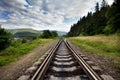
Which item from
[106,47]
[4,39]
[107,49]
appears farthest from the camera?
[4,39]

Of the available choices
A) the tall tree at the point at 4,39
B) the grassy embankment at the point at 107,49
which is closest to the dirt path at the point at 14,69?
the grassy embankment at the point at 107,49

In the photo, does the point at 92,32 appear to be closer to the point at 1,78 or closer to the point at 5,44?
the point at 5,44

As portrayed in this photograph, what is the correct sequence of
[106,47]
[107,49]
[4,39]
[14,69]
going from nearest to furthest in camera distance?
[14,69], [107,49], [106,47], [4,39]

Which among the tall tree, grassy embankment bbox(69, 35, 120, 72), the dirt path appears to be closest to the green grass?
grassy embankment bbox(69, 35, 120, 72)

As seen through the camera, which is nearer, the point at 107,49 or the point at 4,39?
the point at 107,49

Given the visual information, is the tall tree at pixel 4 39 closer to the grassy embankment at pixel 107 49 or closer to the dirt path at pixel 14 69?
the grassy embankment at pixel 107 49

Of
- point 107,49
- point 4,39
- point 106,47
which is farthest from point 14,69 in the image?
point 4,39

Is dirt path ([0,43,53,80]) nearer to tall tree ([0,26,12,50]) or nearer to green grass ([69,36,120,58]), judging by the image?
green grass ([69,36,120,58])

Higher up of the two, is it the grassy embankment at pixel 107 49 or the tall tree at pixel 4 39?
the tall tree at pixel 4 39

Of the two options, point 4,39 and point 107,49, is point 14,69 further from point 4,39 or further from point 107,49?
point 4,39

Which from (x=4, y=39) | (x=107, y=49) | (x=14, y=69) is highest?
(x=4, y=39)

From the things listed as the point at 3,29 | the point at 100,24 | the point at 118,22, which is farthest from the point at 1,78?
the point at 100,24

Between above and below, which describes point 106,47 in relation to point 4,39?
below

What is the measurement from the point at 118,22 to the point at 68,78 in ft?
102
